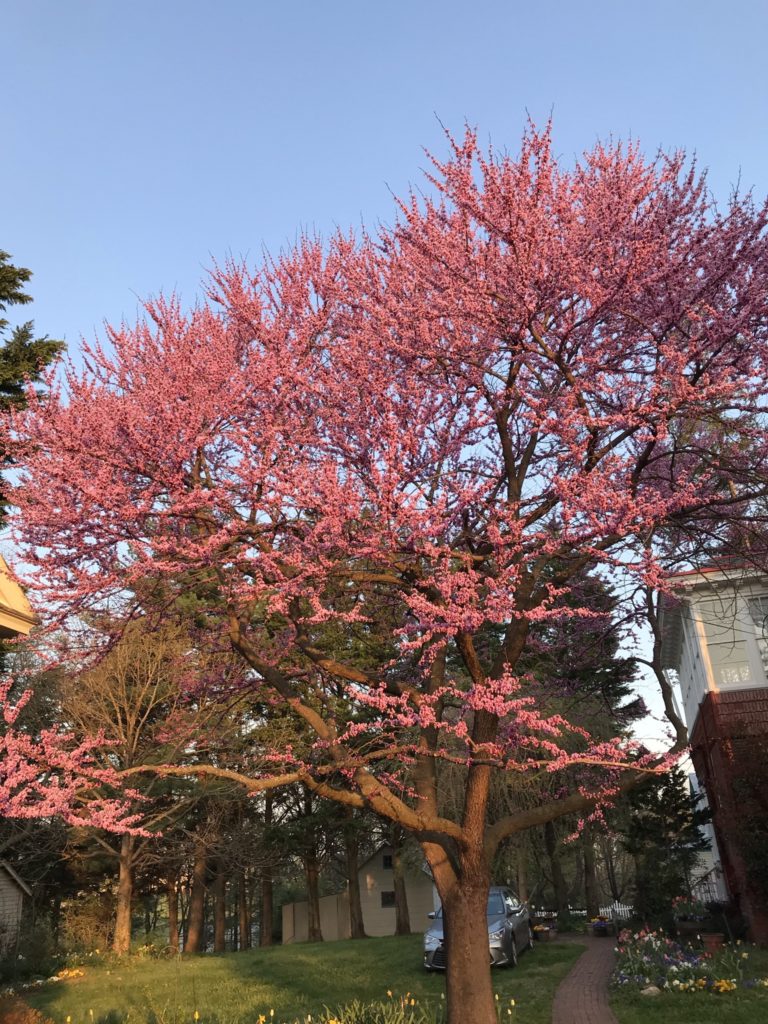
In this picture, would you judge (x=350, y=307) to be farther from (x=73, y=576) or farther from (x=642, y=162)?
(x=73, y=576)

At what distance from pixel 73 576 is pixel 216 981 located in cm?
1141

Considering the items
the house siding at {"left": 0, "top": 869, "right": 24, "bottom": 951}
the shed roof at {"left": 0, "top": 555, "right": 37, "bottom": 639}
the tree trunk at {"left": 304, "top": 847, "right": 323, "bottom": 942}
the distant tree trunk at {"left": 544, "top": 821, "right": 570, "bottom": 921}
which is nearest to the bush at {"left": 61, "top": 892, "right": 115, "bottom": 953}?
the house siding at {"left": 0, "top": 869, "right": 24, "bottom": 951}

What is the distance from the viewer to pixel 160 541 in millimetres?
7691

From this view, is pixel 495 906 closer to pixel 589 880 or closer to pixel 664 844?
pixel 664 844

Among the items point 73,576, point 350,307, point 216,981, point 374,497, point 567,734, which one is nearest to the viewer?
point 374,497

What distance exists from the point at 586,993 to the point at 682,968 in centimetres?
159

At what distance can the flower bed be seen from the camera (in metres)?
11.4

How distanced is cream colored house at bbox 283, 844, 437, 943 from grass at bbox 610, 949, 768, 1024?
25.8 m

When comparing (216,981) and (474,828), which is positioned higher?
(474,828)

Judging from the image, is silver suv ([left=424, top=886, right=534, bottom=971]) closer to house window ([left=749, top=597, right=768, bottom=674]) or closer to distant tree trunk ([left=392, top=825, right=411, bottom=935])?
house window ([left=749, top=597, right=768, bottom=674])

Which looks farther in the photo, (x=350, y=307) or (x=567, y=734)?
(x=567, y=734)

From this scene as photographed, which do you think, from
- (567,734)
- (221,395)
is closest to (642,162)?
(221,395)

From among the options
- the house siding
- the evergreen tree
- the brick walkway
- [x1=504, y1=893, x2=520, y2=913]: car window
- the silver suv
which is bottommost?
the brick walkway

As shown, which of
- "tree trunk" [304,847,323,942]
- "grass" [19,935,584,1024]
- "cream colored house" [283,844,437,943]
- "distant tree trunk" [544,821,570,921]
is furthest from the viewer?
"cream colored house" [283,844,437,943]
